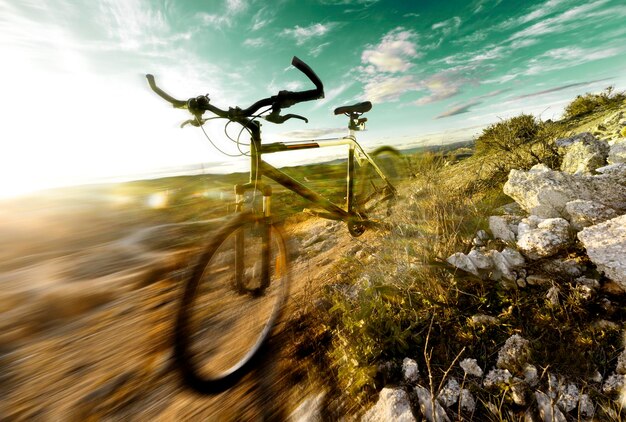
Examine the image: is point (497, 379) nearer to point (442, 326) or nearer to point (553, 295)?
point (442, 326)

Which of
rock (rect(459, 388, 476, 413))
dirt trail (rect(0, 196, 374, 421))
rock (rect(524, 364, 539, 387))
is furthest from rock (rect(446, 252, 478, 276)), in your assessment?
dirt trail (rect(0, 196, 374, 421))

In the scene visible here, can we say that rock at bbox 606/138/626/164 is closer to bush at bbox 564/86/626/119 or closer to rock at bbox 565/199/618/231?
rock at bbox 565/199/618/231

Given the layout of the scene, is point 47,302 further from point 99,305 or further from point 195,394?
point 195,394

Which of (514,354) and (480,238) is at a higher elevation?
(480,238)

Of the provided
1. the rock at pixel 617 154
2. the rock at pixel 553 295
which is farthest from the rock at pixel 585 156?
the rock at pixel 553 295

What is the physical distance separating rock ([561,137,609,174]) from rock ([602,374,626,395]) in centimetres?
313

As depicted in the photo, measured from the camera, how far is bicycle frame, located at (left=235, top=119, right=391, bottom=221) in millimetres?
2557

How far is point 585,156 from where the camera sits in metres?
3.59

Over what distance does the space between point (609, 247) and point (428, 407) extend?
5.79 feet

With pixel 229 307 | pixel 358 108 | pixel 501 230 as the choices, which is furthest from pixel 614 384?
pixel 358 108

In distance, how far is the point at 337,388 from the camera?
188cm

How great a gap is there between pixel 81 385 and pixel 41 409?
0.24 meters

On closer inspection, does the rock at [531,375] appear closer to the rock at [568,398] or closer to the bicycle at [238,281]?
the rock at [568,398]

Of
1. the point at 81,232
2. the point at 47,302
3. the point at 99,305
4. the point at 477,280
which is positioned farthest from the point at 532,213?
the point at 81,232
